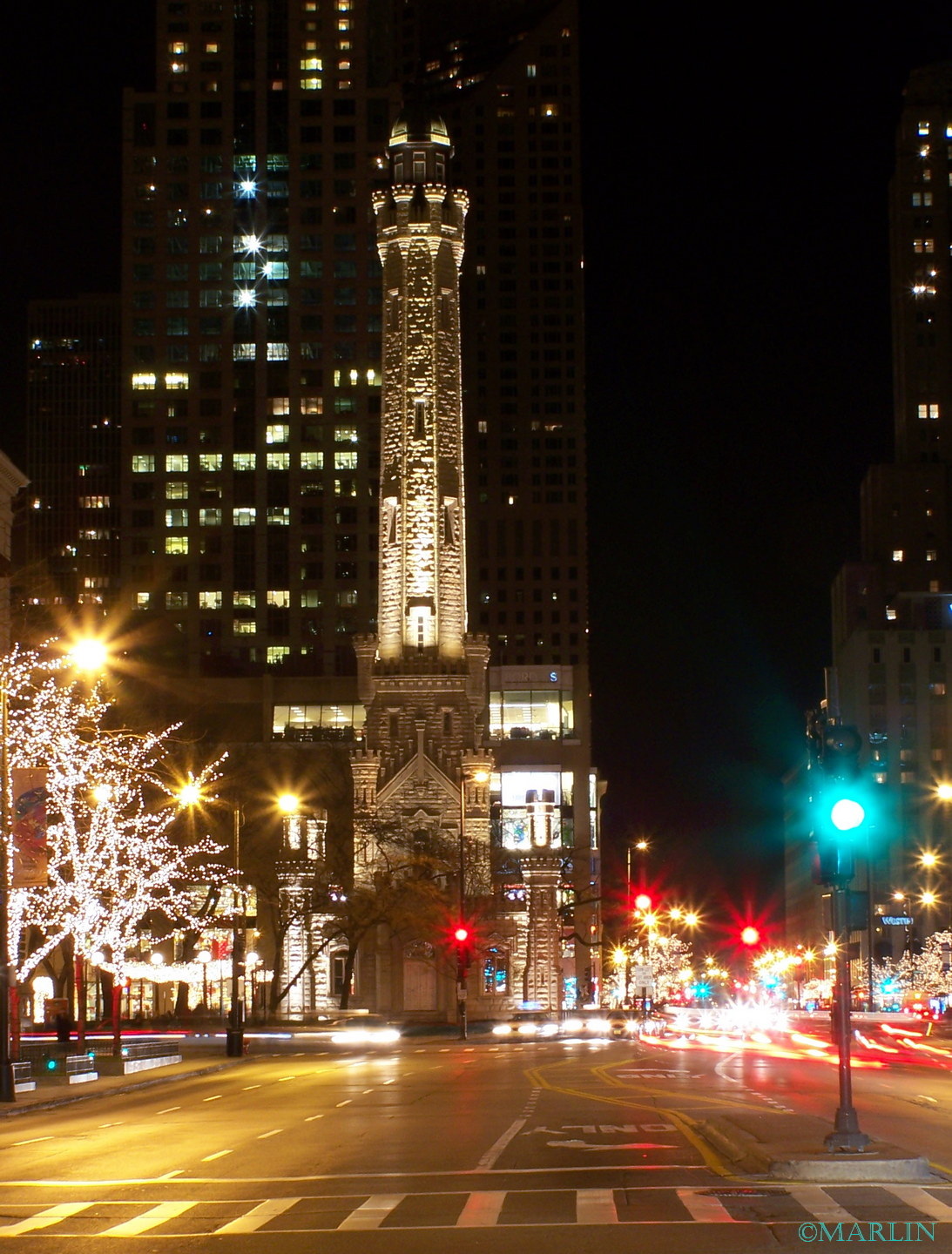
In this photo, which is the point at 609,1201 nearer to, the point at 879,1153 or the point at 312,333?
the point at 879,1153

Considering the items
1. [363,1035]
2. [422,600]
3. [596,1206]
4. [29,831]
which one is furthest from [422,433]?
[596,1206]

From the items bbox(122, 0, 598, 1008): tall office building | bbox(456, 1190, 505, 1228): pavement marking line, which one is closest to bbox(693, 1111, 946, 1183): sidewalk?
bbox(456, 1190, 505, 1228): pavement marking line

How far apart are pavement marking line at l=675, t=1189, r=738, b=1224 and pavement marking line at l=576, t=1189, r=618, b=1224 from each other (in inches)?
28.8

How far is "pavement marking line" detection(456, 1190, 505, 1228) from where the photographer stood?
17.6 metres

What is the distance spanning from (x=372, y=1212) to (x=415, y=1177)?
3020 millimetres

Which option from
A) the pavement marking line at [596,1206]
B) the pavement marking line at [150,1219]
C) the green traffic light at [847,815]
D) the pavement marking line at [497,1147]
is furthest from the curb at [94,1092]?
the green traffic light at [847,815]

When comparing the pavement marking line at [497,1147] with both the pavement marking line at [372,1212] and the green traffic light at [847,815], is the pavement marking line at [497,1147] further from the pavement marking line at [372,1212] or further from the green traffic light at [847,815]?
the green traffic light at [847,815]

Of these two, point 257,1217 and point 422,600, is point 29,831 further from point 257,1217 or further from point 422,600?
point 422,600

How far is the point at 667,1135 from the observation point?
25.8 meters

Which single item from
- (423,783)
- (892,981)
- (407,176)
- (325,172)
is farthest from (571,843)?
(325,172)

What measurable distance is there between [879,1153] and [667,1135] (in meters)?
6.43

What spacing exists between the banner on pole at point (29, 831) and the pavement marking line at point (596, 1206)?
20244 millimetres

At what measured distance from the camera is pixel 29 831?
37344 millimetres

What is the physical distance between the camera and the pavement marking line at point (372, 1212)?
1762cm
